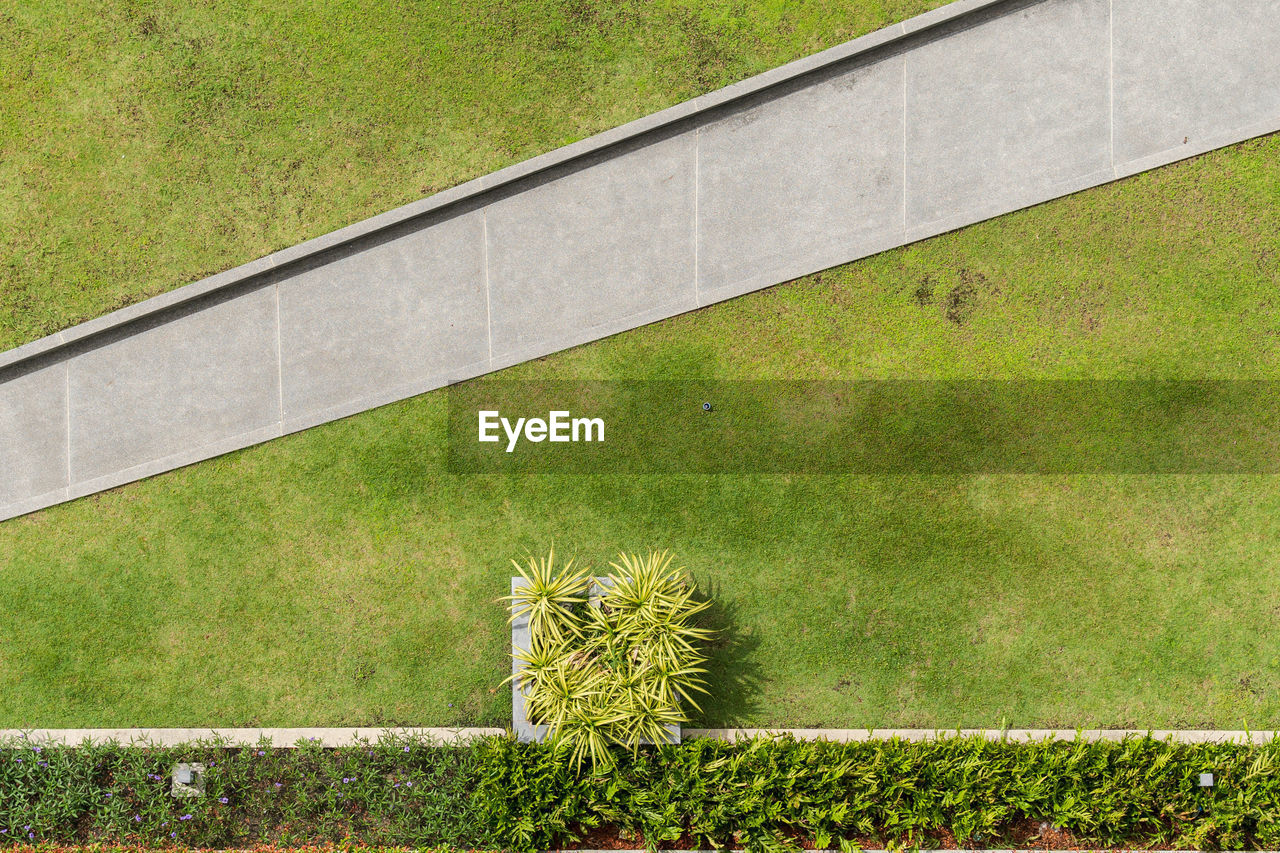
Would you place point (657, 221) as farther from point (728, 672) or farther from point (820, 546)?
point (728, 672)

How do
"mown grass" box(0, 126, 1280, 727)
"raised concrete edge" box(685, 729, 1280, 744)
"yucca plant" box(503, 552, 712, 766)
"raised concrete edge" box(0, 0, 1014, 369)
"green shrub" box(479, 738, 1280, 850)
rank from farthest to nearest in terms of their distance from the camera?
"raised concrete edge" box(0, 0, 1014, 369) → "mown grass" box(0, 126, 1280, 727) → "raised concrete edge" box(685, 729, 1280, 744) → "green shrub" box(479, 738, 1280, 850) → "yucca plant" box(503, 552, 712, 766)

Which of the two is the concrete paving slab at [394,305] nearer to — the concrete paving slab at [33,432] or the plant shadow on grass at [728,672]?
the concrete paving slab at [33,432]

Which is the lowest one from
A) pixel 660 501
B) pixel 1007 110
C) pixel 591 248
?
pixel 660 501

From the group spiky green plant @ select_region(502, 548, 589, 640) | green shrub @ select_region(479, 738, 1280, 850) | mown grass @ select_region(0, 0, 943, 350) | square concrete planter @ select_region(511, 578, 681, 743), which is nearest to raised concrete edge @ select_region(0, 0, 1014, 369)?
mown grass @ select_region(0, 0, 943, 350)

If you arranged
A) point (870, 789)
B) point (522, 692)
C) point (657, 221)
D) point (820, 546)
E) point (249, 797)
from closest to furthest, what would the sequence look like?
1. point (870, 789)
2. point (522, 692)
3. point (249, 797)
4. point (820, 546)
5. point (657, 221)

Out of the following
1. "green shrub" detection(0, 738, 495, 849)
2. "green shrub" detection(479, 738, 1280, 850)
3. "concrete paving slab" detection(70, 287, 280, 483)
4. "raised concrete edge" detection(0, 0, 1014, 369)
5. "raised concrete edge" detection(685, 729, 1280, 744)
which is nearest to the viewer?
"green shrub" detection(479, 738, 1280, 850)

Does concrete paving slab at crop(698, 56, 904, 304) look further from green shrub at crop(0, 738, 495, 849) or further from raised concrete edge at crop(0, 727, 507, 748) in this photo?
green shrub at crop(0, 738, 495, 849)

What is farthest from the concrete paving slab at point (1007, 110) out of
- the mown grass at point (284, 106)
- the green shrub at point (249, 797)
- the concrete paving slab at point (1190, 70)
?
the green shrub at point (249, 797)

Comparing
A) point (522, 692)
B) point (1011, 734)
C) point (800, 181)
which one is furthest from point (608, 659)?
point (800, 181)
